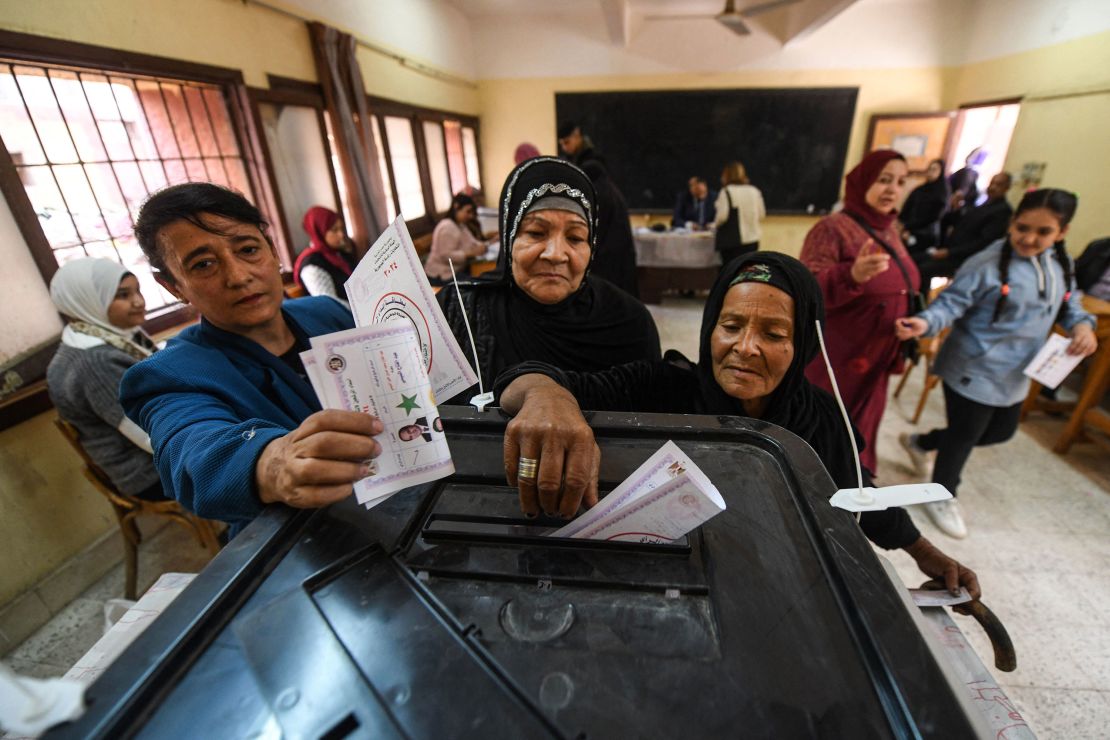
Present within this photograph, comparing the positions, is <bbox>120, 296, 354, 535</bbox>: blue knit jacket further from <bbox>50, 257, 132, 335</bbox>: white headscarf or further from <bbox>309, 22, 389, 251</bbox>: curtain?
<bbox>309, 22, 389, 251</bbox>: curtain

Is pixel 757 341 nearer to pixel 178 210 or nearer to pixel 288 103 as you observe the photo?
pixel 178 210

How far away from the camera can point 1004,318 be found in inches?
74.3

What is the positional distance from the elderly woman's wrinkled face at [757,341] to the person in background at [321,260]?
2.79 meters

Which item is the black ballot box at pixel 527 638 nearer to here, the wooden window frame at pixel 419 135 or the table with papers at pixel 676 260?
the wooden window frame at pixel 419 135

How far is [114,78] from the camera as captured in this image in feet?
7.45

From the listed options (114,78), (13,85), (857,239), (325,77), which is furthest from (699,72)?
(13,85)

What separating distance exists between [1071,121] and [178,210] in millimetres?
6746

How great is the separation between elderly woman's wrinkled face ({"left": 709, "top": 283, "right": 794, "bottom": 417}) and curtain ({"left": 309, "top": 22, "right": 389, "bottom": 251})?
4.02 meters

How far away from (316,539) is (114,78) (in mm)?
3028

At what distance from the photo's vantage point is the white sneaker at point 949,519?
2.19 m

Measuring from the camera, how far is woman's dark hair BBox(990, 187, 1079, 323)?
1.71 meters

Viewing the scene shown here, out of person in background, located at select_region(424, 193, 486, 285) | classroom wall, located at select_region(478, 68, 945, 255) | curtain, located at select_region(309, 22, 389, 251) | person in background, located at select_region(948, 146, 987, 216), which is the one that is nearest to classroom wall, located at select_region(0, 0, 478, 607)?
curtain, located at select_region(309, 22, 389, 251)

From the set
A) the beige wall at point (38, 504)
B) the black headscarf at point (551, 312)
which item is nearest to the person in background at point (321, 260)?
the beige wall at point (38, 504)

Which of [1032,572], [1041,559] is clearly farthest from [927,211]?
[1032,572]
